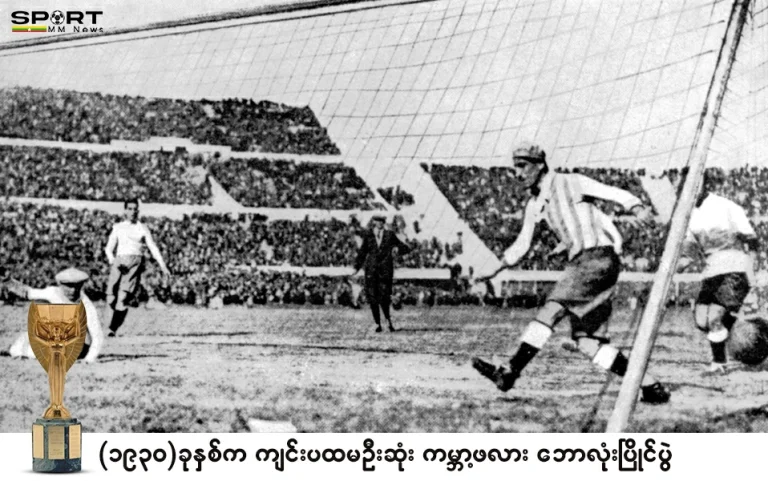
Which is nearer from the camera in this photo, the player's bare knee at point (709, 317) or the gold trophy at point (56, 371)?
the gold trophy at point (56, 371)

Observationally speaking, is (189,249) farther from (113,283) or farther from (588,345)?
(588,345)

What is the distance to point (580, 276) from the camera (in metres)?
6.32

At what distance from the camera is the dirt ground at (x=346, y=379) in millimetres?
6238

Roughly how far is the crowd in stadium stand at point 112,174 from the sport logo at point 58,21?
0.69m

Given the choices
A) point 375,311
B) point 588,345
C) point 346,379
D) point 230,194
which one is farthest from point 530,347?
point 230,194

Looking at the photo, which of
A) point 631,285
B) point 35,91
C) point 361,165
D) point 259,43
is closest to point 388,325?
point 361,165

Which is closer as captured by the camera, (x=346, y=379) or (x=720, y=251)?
(x=346, y=379)

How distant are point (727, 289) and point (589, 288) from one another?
0.84m

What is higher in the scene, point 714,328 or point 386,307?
point 386,307

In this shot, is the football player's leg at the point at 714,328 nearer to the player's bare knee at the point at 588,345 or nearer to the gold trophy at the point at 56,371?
the player's bare knee at the point at 588,345

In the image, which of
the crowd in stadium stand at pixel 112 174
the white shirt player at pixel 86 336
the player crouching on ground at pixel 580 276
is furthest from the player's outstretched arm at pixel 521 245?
the white shirt player at pixel 86 336

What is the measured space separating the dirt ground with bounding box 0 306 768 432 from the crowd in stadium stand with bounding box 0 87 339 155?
3.22ft

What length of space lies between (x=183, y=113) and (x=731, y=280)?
3328 millimetres
